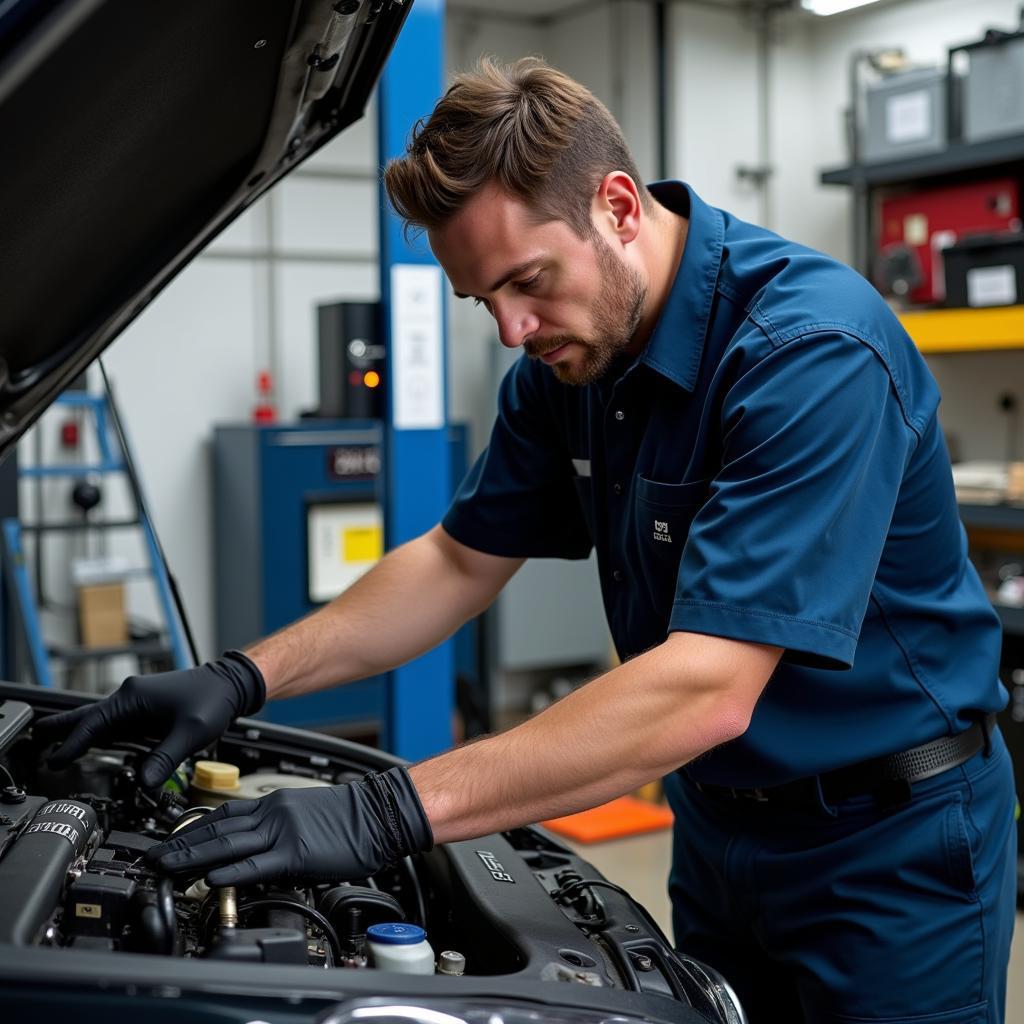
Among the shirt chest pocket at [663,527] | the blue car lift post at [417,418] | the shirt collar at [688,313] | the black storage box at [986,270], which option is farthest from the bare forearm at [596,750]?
the black storage box at [986,270]

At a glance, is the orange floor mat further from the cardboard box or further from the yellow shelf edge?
the yellow shelf edge

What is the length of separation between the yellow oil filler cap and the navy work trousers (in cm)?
56

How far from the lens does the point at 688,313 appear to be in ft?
4.61

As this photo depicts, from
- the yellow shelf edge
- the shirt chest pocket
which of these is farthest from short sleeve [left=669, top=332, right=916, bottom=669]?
the yellow shelf edge

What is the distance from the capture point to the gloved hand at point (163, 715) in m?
1.42

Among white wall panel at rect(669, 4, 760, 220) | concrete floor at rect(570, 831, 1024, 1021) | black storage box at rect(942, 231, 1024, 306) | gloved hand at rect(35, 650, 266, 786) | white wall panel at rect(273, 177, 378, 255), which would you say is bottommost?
concrete floor at rect(570, 831, 1024, 1021)

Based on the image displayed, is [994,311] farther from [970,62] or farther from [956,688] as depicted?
[956,688]

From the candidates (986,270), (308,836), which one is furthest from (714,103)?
(308,836)

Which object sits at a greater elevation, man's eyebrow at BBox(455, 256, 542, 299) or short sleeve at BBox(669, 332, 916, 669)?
man's eyebrow at BBox(455, 256, 542, 299)

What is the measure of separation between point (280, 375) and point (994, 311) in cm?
281

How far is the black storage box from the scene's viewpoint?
3547 mm

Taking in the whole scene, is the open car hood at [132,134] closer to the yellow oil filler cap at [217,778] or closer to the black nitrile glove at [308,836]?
the yellow oil filler cap at [217,778]

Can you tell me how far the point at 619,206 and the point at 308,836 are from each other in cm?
72

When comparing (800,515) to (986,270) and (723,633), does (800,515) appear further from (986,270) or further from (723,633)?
(986,270)
